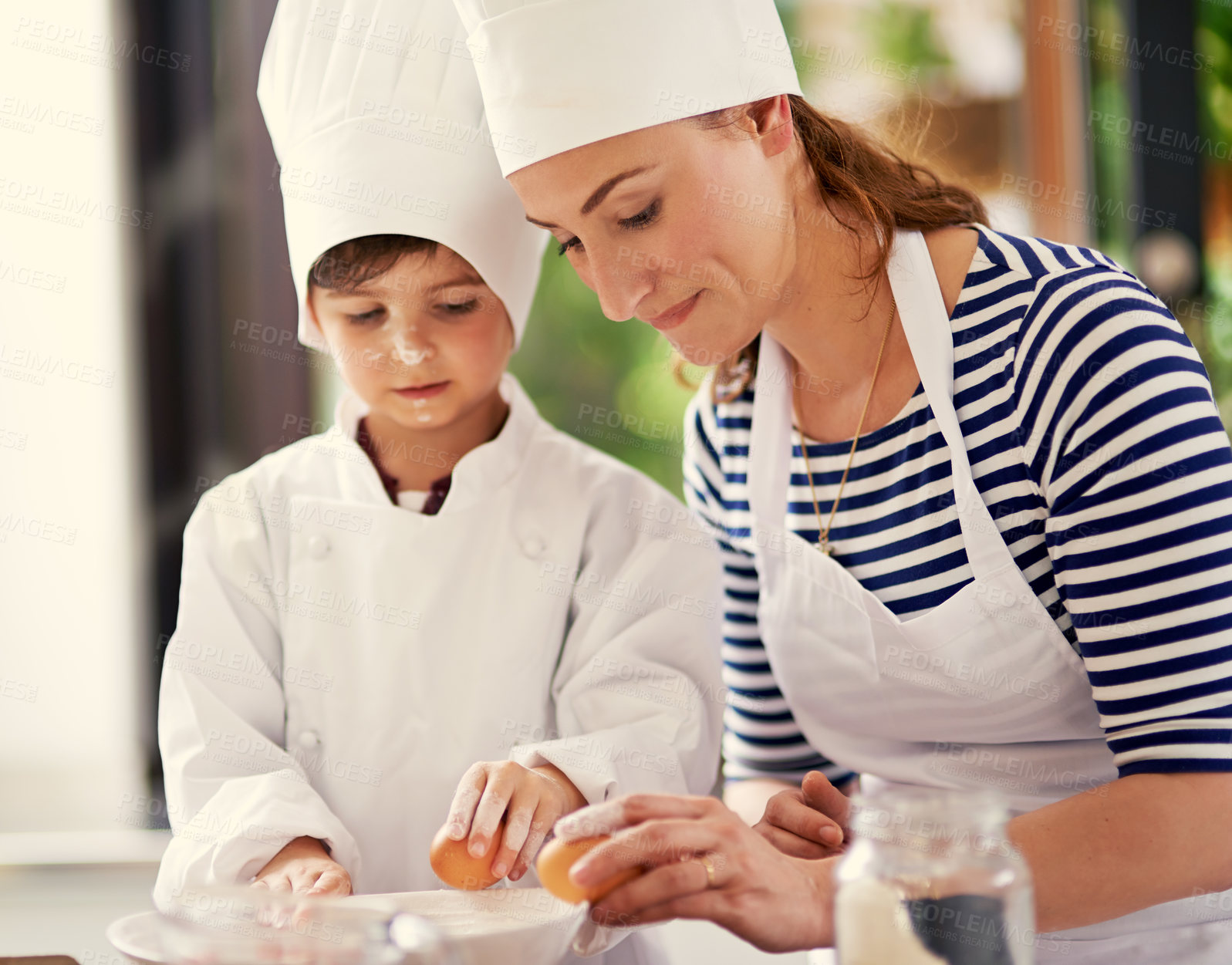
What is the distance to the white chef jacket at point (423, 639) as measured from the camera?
1.01 m

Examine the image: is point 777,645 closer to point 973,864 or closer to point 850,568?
point 850,568

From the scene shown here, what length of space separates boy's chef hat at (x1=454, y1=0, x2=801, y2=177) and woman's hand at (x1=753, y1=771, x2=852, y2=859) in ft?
1.95

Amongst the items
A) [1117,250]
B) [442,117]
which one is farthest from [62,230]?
[1117,250]

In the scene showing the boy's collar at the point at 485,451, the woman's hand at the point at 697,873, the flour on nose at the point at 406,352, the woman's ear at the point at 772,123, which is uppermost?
the woman's ear at the point at 772,123

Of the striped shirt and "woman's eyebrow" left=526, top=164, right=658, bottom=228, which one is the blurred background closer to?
the striped shirt

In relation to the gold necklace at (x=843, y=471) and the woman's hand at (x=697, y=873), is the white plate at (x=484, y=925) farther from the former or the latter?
the gold necklace at (x=843, y=471)

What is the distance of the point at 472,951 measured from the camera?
0.65 meters

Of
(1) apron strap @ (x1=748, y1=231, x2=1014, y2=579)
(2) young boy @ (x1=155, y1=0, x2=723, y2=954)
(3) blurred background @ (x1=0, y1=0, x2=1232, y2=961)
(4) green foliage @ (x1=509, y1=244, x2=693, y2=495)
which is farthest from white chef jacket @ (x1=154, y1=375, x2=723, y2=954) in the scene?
(4) green foliage @ (x1=509, y1=244, x2=693, y2=495)

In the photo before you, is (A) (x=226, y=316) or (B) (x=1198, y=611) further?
(A) (x=226, y=316)

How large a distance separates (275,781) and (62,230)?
107cm

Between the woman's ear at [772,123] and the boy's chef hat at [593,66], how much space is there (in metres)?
0.03

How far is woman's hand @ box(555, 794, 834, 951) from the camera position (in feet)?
2.19

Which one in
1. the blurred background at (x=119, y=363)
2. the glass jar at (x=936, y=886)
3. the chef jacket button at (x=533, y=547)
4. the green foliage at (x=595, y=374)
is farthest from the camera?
the green foliage at (x=595, y=374)

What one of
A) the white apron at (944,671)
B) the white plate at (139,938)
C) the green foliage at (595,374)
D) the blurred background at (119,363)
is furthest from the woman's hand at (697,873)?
the green foliage at (595,374)
